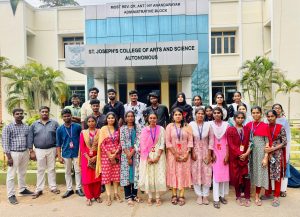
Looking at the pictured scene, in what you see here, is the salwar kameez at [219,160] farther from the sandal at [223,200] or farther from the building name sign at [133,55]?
the building name sign at [133,55]

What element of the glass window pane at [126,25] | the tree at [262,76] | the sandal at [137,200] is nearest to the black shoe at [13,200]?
the sandal at [137,200]

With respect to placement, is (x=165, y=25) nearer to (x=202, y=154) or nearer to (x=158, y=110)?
A: (x=158, y=110)

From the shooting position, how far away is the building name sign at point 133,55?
33.2ft

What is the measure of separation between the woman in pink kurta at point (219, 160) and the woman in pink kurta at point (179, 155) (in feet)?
1.27

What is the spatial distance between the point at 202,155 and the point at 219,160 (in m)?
0.26

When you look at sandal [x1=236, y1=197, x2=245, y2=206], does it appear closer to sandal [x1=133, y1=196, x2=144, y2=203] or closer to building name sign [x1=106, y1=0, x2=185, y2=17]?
sandal [x1=133, y1=196, x2=144, y2=203]

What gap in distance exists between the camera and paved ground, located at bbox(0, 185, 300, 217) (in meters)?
4.02

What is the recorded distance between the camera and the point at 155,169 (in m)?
4.32

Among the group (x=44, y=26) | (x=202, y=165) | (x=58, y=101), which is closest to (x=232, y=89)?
(x=58, y=101)

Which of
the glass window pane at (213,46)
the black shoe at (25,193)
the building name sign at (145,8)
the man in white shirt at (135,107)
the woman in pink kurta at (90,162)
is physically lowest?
the black shoe at (25,193)

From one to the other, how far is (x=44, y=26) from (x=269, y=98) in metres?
14.6

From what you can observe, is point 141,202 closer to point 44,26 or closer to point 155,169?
point 155,169

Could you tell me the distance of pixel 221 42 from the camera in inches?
708

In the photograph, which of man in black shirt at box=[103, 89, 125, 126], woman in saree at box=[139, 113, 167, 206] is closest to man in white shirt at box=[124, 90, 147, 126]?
man in black shirt at box=[103, 89, 125, 126]
